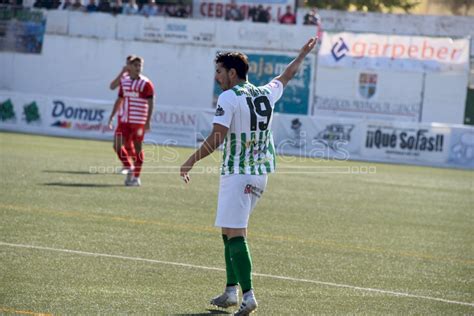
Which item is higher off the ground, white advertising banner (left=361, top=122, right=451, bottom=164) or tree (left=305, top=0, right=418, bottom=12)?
tree (left=305, top=0, right=418, bottom=12)

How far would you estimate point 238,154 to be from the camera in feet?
24.2

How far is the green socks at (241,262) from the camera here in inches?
283

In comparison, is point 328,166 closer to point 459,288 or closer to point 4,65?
point 459,288

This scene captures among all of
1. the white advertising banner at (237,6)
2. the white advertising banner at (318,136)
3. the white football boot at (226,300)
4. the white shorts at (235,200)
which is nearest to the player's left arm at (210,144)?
the white shorts at (235,200)

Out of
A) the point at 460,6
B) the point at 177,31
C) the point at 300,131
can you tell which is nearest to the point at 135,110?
the point at 300,131

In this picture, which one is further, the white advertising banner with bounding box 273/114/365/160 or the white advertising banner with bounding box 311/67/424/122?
the white advertising banner with bounding box 311/67/424/122

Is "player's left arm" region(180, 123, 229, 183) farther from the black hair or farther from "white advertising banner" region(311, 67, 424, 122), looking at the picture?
"white advertising banner" region(311, 67, 424, 122)

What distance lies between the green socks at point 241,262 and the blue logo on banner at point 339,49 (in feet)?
96.3

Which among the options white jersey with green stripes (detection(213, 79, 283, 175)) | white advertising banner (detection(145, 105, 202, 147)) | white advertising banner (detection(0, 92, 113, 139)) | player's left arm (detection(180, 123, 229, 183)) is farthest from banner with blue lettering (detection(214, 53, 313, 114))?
player's left arm (detection(180, 123, 229, 183))

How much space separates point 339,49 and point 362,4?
4932 mm

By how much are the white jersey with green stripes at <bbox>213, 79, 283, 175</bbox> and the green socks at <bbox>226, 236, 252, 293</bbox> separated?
0.54m

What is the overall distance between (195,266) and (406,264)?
244cm

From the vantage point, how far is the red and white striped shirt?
56.1 ft

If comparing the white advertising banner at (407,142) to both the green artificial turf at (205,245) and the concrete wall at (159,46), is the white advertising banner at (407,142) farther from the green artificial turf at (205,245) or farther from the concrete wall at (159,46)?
the concrete wall at (159,46)
